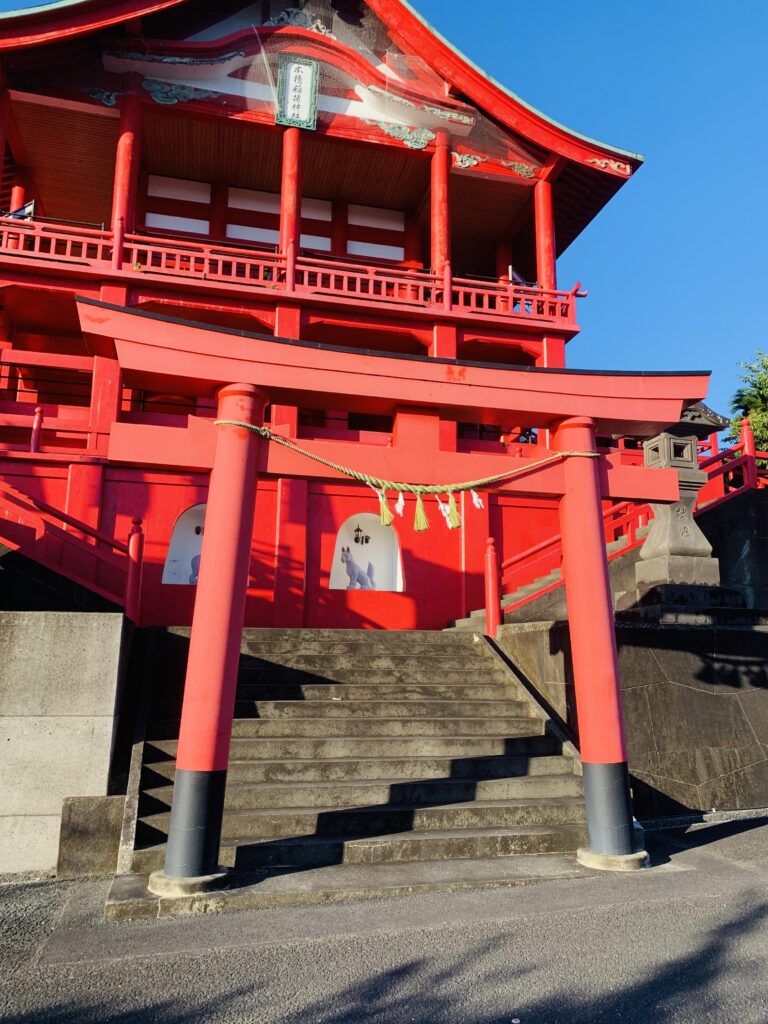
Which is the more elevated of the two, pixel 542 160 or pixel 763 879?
pixel 542 160

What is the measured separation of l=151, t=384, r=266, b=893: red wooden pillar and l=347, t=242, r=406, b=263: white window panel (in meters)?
11.4

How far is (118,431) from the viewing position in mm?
5090

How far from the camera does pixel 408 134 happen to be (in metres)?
14.1

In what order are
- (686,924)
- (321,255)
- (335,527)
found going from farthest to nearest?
(321,255) < (335,527) < (686,924)

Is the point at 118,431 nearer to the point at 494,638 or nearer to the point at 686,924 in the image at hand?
the point at 686,924

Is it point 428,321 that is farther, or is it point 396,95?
point 396,95

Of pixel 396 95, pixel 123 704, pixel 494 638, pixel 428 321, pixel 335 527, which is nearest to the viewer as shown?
pixel 123 704

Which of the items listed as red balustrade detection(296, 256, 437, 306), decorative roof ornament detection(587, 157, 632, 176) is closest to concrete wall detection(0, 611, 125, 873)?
red balustrade detection(296, 256, 437, 306)

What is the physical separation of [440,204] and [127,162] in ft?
18.9

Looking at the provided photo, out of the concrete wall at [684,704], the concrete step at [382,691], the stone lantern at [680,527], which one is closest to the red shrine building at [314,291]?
the stone lantern at [680,527]

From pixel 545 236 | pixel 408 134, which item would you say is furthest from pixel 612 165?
pixel 408 134

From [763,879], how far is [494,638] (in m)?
4.30

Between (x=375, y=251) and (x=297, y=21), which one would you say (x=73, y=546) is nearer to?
(x=375, y=251)

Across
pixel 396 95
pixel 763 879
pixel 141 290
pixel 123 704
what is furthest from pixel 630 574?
pixel 396 95
